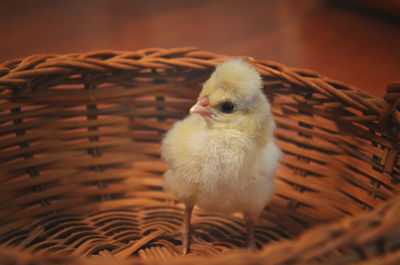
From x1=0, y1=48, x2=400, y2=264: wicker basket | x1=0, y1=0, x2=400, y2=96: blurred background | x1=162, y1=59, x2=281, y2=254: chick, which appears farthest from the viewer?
x1=0, y1=0, x2=400, y2=96: blurred background

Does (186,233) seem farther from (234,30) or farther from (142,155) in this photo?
(234,30)

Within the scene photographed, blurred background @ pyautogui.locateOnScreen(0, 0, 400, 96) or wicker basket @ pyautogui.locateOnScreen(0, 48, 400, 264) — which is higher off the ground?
blurred background @ pyautogui.locateOnScreen(0, 0, 400, 96)

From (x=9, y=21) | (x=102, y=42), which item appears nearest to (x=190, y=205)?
(x=102, y=42)

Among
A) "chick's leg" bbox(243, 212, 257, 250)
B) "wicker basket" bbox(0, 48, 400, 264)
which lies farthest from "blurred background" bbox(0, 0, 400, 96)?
"chick's leg" bbox(243, 212, 257, 250)

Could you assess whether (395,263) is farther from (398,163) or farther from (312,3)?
(312,3)

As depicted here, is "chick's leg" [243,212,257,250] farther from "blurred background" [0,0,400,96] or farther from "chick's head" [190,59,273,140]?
"blurred background" [0,0,400,96]

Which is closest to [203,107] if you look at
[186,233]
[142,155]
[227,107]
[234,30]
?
[227,107]

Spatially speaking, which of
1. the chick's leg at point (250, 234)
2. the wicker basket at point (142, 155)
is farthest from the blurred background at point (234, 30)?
the chick's leg at point (250, 234)
